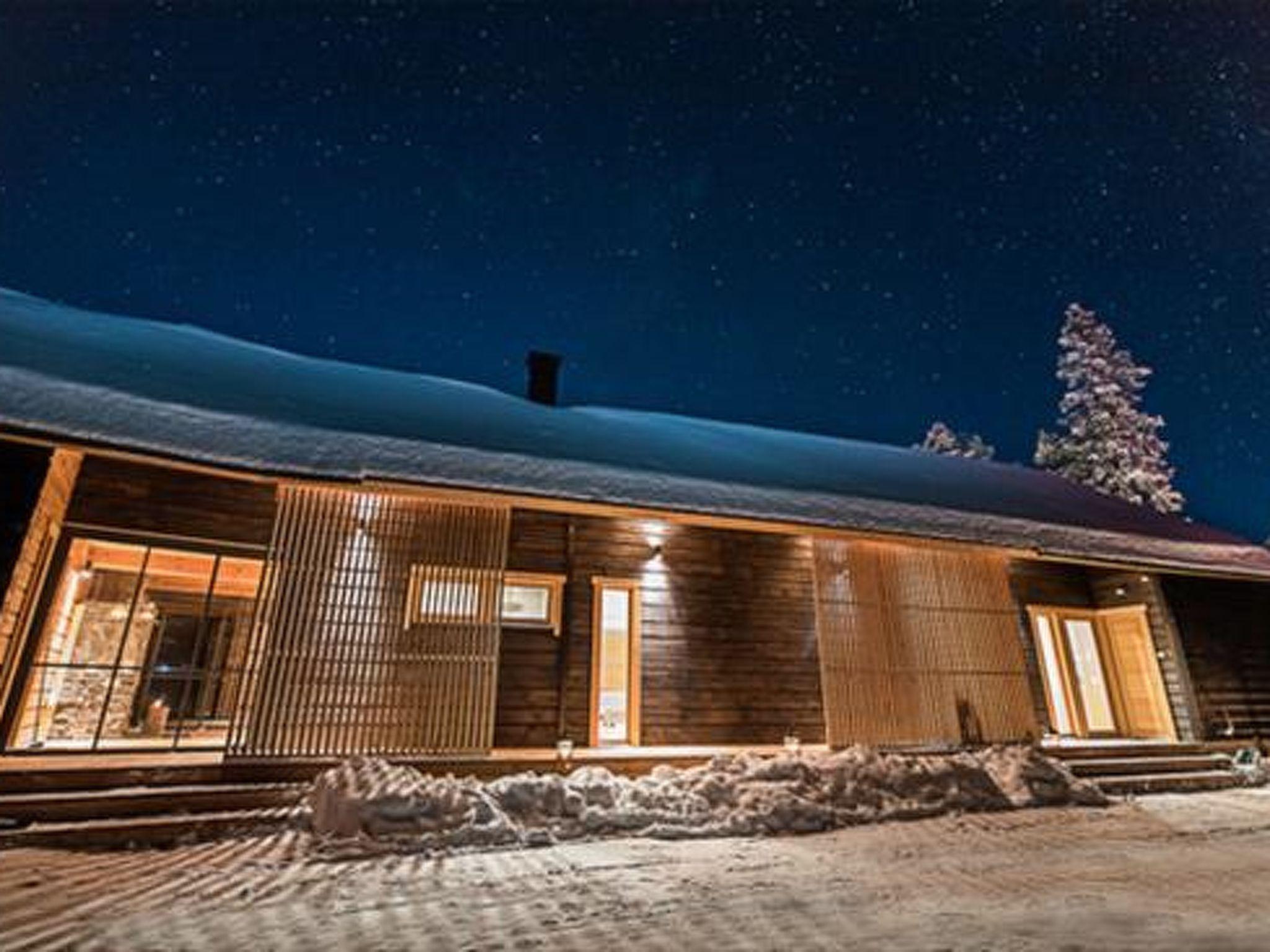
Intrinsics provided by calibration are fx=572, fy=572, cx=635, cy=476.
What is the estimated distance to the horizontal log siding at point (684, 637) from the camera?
239 inches

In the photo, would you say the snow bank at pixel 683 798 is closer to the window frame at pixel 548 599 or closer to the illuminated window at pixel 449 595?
the illuminated window at pixel 449 595

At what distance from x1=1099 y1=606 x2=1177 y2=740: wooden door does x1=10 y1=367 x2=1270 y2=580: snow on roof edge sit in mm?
1492

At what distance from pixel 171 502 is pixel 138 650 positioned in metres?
2.64

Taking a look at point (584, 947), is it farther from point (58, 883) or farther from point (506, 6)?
point (506, 6)

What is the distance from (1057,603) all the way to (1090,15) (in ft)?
29.8

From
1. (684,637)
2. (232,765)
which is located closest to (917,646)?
(684,637)

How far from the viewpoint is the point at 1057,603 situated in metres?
8.59

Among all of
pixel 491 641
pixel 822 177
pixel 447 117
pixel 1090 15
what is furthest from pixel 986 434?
pixel 491 641

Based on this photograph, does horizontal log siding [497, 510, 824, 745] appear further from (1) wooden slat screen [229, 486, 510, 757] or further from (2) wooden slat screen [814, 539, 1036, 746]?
(1) wooden slat screen [229, 486, 510, 757]

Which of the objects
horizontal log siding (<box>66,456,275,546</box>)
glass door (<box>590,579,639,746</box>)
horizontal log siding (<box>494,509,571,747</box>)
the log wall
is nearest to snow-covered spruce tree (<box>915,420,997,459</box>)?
glass door (<box>590,579,639,746</box>)

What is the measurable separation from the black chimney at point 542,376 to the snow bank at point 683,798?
5730 millimetres

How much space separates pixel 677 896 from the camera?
272cm

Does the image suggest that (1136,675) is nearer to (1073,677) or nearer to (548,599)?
(1073,677)

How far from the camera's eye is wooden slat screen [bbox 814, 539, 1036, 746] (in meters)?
6.28
